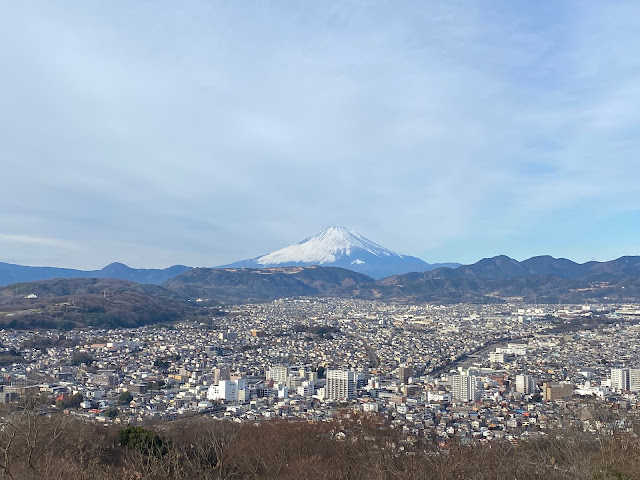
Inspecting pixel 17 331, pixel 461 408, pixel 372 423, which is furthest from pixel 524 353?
pixel 17 331

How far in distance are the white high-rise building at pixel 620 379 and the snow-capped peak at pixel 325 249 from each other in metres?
124

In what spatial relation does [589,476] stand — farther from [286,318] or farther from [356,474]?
[286,318]

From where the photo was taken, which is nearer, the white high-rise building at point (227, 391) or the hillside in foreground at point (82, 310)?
the white high-rise building at point (227, 391)

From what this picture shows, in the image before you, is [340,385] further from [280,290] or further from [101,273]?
[101,273]

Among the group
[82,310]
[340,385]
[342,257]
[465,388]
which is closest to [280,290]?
[82,310]

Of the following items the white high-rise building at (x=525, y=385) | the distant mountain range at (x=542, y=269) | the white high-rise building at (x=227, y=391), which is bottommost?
the white high-rise building at (x=227, y=391)

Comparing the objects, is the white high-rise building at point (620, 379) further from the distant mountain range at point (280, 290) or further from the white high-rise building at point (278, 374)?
the distant mountain range at point (280, 290)

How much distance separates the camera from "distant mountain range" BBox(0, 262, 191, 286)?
104 metres

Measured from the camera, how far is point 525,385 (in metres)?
13.4

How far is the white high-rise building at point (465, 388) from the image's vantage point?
12.3 metres

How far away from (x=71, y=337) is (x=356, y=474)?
22782 millimetres

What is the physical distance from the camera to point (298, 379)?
1519cm

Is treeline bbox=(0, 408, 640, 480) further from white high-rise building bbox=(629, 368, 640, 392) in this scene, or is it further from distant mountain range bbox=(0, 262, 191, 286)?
distant mountain range bbox=(0, 262, 191, 286)

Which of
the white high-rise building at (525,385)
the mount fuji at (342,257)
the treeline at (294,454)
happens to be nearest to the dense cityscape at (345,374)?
the white high-rise building at (525,385)
